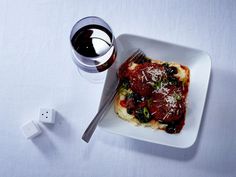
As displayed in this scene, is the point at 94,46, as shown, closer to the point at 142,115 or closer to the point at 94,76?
the point at 94,76

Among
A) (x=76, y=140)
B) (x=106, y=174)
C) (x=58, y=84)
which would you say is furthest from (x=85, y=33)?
(x=106, y=174)

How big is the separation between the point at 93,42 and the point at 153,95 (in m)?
0.30

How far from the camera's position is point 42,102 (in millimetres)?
1480

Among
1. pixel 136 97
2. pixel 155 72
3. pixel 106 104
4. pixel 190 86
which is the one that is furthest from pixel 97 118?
pixel 190 86

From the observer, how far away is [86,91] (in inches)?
58.3

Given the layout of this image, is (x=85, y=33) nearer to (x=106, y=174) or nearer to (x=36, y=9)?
(x=36, y=9)

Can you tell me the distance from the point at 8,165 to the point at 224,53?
3.20ft

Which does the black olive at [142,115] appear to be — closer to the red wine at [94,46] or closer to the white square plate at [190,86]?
the white square plate at [190,86]

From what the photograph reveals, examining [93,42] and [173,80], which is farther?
[173,80]

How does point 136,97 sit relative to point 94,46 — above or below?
below

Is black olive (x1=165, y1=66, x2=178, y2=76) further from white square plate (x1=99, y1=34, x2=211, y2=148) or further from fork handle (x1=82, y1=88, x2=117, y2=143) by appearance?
fork handle (x1=82, y1=88, x2=117, y2=143)

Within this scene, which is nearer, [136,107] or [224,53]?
[136,107]

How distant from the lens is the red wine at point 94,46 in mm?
1320

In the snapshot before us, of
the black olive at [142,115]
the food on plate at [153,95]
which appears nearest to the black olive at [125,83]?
the food on plate at [153,95]
